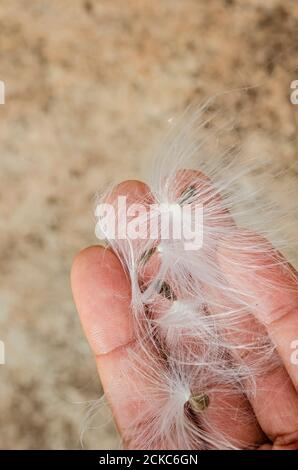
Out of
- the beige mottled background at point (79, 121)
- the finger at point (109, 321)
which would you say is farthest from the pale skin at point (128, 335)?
the beige mottled background at point (79, 121)

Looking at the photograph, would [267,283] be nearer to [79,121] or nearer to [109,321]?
[109,321]

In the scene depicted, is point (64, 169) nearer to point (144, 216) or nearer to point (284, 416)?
point (144, 216)

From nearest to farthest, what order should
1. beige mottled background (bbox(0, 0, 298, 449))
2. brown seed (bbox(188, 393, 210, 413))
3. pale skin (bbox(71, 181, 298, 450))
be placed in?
pale skin (bbox(71, 181, 298, 450)) → brown seed (bbox(188, 393, 210, 413)) → beige mottled background (bbox(0, 0, 298, 449))

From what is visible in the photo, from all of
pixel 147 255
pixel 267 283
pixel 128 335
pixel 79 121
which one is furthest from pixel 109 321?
pixel 79 121

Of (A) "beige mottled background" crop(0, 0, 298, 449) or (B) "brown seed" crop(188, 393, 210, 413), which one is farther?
(A) "beige mottled background" crop(0, 0, 298, 449)

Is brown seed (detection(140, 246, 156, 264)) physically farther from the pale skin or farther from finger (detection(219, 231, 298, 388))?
finger (detection(219, 231, 298, 388))

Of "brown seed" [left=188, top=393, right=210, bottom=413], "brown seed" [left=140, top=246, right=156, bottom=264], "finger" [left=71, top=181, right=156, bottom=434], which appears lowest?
"brown seed" [left=188, top=393, right=210, bottom=413]

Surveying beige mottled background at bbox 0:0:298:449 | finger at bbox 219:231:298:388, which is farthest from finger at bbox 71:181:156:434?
beige mottled background at bbox 0:0:298:449
